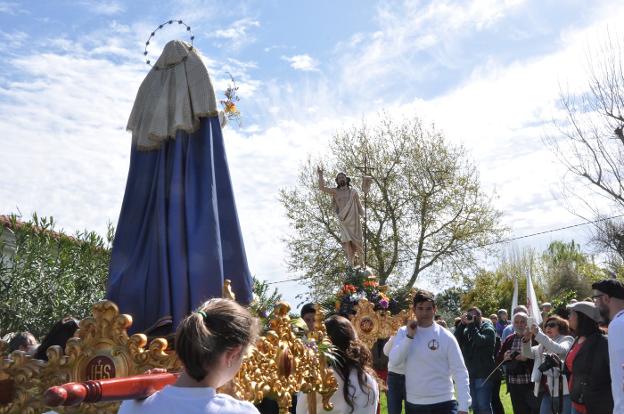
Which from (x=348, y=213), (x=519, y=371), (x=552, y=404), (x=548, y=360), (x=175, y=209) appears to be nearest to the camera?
(x=175, y=209)

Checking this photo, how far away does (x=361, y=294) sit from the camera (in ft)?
39.0

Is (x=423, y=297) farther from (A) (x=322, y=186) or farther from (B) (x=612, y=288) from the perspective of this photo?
(A) (x=322, y=186)

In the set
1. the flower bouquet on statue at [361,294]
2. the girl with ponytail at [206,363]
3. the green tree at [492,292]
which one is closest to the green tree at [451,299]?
the green tree at [492,292]

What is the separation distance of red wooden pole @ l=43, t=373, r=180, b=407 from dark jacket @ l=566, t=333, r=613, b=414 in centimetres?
488

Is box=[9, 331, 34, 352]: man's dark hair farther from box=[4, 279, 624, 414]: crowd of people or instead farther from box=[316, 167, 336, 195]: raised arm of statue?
box=[316, 167, 336, 195]: raised arm of statue

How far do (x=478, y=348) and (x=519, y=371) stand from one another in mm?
750

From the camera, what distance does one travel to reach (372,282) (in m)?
12.2

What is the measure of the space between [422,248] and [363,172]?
493 centimetres

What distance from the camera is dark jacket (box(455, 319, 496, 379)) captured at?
10391 mm

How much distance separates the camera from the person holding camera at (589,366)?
605cm

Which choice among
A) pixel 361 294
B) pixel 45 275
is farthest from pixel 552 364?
pixel 45 275

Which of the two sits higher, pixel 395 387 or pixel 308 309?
pixel 308 309

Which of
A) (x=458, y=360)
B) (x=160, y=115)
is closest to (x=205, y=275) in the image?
(x=160, y=115)

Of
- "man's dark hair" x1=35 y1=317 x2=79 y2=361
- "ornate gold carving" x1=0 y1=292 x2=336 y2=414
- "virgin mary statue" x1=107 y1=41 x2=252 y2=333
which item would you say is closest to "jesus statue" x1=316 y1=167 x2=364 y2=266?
"virgin mary statue" x1=107 y1=41 x2=252 y2=333
